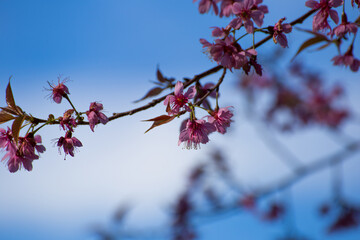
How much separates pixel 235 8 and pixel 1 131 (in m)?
1.34

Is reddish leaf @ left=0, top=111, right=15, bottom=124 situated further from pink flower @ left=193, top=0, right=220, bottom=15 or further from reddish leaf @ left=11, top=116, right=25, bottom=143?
pink flower @ left=193, top=0, right=220, bottom=15

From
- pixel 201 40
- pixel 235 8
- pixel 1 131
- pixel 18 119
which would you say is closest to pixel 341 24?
pixel 235 8

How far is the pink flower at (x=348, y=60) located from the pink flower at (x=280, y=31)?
0.55 m

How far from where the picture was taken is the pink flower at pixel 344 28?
1808 millimetres

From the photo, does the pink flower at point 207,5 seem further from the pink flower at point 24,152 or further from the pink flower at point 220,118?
the pink flower at point 24,152

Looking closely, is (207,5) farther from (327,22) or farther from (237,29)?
(327,22)

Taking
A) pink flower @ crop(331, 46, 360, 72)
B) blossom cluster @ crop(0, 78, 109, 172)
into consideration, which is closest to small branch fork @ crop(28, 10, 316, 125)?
blossom cluster @ crop(0, 78, 109, 172)

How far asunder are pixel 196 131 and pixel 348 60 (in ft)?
3.40

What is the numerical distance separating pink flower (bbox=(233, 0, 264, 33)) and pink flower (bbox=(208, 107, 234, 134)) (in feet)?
1.37

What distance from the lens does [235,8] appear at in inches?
61.4

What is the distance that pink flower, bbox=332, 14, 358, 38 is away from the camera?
5.93ft

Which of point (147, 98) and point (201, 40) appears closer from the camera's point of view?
point (201, 40)

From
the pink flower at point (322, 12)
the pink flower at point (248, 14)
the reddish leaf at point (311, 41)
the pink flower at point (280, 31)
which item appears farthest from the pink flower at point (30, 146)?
the pink flower at point (322, 12)

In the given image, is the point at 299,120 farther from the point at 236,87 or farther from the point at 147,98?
the point at 147,98
